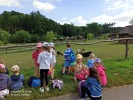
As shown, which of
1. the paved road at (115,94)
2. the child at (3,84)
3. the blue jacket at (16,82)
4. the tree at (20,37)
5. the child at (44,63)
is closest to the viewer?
Answer: the child at (3,84)

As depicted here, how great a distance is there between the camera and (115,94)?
574 cm

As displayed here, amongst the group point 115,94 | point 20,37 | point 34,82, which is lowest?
point 20,37

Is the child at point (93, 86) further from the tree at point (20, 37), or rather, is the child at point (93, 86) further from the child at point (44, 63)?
the tree at point (20, 37)

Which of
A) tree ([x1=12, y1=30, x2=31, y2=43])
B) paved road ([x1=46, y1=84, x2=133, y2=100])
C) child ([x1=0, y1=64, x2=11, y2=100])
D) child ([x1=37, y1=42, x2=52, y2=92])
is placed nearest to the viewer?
child ([x1=0, y1=64, x2=11, y2=100])

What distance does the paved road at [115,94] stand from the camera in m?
5.44

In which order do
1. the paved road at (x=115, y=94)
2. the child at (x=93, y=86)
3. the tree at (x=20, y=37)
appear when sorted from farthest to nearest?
the tree at (x=20, y=37)
the paved road at (x=115, y=94)
the child at (x=93, y=86)

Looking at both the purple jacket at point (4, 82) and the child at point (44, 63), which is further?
the child at point (44, 63)

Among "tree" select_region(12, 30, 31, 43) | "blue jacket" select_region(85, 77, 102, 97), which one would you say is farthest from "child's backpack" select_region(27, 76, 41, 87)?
"tree" select_region(12, 30, 31, 43)

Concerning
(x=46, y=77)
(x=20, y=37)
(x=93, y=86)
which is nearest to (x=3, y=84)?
(x=46, y=77)

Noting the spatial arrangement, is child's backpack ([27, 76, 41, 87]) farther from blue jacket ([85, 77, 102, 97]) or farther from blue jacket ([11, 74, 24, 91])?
blue jacket ([85, 77, 102, 97])

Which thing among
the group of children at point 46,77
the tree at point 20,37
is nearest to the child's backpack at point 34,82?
the group of children at point 46,77

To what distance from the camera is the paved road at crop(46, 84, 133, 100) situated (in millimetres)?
5441

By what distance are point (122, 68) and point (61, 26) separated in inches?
4766

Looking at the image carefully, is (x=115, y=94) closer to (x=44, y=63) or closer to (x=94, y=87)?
(x=94, y=87)
